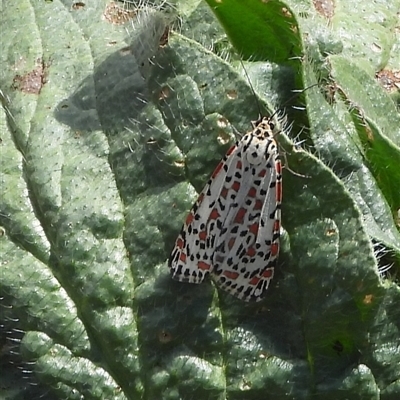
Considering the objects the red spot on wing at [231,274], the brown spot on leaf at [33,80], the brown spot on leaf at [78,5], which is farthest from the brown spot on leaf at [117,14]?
the red spot on wing at [231,274]

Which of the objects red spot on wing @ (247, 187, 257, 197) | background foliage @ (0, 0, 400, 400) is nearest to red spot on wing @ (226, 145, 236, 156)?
background foliage @ (0, 0, 400, 400)

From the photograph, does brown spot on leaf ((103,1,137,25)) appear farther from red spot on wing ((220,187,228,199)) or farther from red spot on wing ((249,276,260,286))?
red spot on wing ((249,276,260,286))

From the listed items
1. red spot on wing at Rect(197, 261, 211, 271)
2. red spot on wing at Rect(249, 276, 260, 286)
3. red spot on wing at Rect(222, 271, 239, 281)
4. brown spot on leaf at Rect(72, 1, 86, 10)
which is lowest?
red spot on wing at Rect(197, 261, 211, 271)

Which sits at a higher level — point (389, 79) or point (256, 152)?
point (389, 79)

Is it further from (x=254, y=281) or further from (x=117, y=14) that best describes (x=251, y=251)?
(x=117, y=14)

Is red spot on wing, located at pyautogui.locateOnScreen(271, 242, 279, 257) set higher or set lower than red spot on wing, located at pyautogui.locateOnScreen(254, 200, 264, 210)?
A: higher

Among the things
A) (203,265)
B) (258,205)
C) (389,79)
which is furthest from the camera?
(389,79)

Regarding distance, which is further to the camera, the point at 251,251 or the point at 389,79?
the point at 389,79

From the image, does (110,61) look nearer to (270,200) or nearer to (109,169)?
(109,169)

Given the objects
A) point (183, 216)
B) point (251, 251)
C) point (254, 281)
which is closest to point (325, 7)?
point (251, 251)
